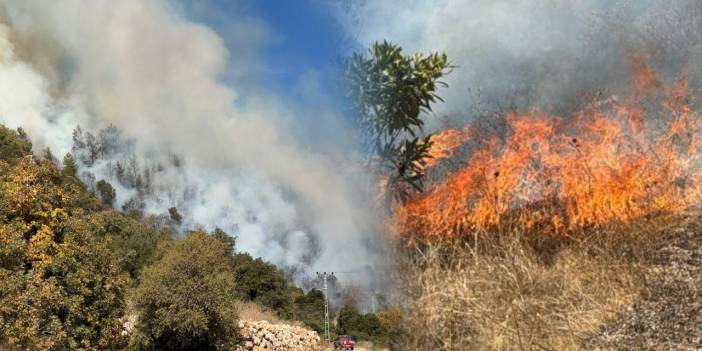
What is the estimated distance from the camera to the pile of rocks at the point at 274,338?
134 feet

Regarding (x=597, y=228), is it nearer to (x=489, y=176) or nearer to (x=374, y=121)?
(x=489, y=176)

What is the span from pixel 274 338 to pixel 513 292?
32654mm

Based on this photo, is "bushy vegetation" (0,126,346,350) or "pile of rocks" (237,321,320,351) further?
"pile of rocks" (237,321,320,351)

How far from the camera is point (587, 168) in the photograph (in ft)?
63.6

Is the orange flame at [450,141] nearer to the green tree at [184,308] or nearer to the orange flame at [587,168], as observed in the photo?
the orange flame at [587,168]

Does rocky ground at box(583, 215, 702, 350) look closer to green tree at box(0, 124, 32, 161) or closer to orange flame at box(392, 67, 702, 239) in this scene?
orange flame at box(392, 67, 702, 239)

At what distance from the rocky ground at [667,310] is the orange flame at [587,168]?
1.95 m

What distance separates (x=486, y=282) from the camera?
485 inches

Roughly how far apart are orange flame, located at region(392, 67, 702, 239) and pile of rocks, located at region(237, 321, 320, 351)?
25.0 m

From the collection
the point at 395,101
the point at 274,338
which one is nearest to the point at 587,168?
the point at 395,101

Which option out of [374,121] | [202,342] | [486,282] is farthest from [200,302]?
[374,121]

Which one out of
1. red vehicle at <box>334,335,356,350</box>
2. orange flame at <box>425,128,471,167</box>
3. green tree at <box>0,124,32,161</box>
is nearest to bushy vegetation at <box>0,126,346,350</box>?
red vehicle at <box>334,335,356,350</box>

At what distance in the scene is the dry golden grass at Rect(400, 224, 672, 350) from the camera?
1039cm

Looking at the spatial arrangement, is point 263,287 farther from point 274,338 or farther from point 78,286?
point 78,286
